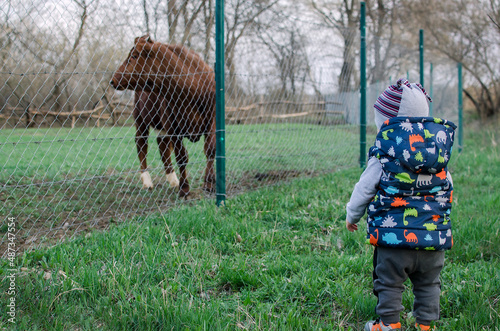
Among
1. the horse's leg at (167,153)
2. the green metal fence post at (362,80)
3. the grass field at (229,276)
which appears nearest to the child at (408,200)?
the grass field at (229,276)

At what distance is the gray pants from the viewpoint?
1.85 meters

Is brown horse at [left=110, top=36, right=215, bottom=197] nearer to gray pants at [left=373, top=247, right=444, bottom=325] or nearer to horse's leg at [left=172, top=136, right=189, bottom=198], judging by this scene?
horse's leg at [left=172, top=136, right=189, bottom=198]

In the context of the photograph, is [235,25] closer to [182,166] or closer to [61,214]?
[182,166]

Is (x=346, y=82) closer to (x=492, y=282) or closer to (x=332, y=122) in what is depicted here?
(x=332, y=122)

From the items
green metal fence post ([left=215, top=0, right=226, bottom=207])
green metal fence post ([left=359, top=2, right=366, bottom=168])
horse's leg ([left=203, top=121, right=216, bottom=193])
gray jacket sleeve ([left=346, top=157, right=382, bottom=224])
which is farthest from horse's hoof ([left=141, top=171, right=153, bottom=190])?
gray jacket sleeve ([left=346, top=157, right=382, bottom=224])

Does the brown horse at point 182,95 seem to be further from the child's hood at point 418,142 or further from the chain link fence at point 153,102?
the child's hood at point 418,142

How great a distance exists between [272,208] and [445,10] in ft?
44.8

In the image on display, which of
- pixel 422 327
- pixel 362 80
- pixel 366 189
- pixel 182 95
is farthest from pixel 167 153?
pixel 422 327

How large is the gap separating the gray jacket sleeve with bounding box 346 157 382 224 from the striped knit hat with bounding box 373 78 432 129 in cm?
25

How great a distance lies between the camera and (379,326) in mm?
1923

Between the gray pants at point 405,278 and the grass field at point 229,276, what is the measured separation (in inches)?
7.7

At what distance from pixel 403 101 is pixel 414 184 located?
1.30ft

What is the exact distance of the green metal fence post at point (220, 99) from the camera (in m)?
3.90

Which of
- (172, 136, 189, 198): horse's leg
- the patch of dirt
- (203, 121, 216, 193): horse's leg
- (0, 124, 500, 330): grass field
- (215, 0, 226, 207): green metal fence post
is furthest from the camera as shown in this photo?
(203, 121, 216, 193): horse's leg
